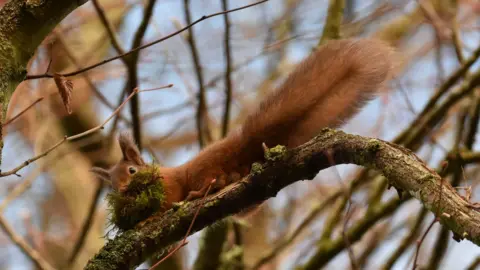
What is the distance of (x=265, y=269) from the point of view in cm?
421

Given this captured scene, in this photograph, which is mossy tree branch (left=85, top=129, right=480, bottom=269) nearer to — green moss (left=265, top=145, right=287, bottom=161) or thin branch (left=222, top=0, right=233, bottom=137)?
green moss (left=265, top=145, right=287, bottom=161)

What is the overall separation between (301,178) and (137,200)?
1.85 ft

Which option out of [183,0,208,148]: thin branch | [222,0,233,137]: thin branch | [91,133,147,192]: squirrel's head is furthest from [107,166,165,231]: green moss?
[183,0,208,148]: thin branch

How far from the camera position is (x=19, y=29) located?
1546 mm

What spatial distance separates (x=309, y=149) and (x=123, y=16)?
2958 mm

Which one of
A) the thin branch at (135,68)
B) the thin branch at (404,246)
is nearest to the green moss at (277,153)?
the thin branch at (135,68)

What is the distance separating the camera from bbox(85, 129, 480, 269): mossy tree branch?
1.24 metres

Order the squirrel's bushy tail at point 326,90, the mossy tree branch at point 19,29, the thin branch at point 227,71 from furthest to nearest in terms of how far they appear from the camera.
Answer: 1. the thin branch at point 227,71
2. the squirrel's bushy tail at point 326,90
3. the mossy tree branch at point 19,29

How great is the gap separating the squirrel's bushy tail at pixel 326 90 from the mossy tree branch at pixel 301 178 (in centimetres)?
30

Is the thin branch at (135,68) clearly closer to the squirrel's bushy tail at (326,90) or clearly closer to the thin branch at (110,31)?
the thin branch at (110,31)

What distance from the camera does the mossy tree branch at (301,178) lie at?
1.24m

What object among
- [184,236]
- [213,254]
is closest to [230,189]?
[184,236]

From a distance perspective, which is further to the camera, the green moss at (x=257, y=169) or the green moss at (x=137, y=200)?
the green moss at (x=137, y=200)

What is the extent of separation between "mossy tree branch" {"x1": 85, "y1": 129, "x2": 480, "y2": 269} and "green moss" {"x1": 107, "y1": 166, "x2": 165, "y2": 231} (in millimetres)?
58
